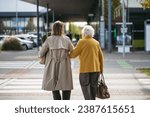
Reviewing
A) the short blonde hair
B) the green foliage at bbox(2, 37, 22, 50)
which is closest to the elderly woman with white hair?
the short blonde hair

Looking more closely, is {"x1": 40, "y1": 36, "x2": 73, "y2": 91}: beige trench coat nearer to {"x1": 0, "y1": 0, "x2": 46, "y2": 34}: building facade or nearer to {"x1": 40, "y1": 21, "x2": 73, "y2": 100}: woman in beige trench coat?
{"x1": 40, "y1": 21, "x2": 73, "y2": 100}: woman in beige trench coat

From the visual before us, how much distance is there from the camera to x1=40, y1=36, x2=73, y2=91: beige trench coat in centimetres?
974

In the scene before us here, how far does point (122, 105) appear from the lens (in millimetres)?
6504

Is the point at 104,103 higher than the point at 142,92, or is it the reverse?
the point at 104,103

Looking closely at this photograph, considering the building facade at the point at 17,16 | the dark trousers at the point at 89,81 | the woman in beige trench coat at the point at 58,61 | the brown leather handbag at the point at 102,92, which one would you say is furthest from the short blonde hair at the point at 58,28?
the building facade at the point at 17,16

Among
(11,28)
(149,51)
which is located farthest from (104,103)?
(11,28)

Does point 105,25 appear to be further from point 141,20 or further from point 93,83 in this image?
point 93,83

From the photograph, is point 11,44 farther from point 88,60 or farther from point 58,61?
point 58,61

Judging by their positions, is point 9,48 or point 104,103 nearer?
point 104,103

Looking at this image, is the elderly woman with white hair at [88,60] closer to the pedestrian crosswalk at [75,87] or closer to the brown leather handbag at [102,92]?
the brown leather handbag at [102,92]

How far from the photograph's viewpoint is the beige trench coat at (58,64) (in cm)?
974

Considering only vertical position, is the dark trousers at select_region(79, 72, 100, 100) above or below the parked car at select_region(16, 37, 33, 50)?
above

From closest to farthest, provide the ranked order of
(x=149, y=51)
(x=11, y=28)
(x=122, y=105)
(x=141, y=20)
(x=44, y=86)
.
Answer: (x=122, y=105)
(x=44, y=86)
(x=149, y=51)
(x=141, y=20)
(x=11, y=28)

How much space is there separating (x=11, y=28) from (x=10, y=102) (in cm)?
9480
